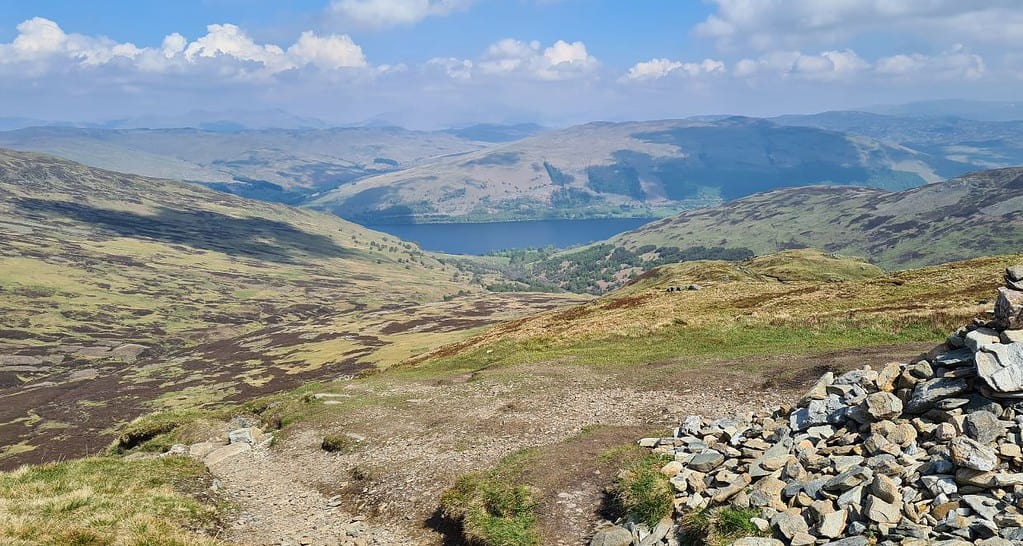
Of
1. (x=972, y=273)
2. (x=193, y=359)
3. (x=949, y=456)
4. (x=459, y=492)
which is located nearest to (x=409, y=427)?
(x=459, y=492)

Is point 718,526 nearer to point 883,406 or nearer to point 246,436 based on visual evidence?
point 883,406

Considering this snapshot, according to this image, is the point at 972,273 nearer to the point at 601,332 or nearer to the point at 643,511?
the point at 601,332

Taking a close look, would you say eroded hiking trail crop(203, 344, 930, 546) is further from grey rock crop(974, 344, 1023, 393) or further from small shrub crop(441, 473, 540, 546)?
grey rock crop(974, 344, 1023, 393)

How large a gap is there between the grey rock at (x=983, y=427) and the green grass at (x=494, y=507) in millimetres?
12258

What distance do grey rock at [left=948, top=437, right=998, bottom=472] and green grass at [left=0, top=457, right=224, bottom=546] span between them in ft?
66.5

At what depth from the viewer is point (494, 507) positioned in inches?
827

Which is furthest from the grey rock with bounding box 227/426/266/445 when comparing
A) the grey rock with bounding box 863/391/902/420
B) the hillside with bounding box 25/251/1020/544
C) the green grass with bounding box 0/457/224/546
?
the grey rock with bounding box 863/391/902/420

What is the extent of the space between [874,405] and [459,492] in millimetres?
14332

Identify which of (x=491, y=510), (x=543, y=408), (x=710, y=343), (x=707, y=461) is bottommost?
(x=710, y=343)

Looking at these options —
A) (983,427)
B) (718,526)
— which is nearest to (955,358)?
(983,427)

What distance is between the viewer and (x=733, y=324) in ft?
163

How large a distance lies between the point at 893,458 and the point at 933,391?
2.96 metres

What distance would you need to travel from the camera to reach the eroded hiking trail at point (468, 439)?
71.9 feet

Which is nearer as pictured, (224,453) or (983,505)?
(983,505)
